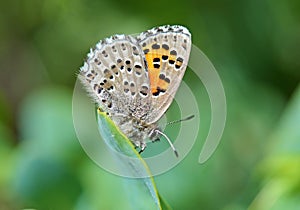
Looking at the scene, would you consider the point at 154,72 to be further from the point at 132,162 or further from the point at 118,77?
the point at 132,162

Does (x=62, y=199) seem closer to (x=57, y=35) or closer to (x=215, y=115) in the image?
(x=215, y=115)

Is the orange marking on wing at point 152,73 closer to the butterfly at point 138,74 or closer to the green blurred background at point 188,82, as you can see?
the butterfly at point 138,74

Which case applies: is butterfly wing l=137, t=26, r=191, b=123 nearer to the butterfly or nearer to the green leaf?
the butterfly

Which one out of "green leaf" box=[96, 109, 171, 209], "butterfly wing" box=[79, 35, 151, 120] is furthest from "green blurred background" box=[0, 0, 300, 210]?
"butterfly wing" box=[79, 35, 151, 120]

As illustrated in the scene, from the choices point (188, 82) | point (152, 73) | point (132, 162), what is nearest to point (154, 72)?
point (152, 73)

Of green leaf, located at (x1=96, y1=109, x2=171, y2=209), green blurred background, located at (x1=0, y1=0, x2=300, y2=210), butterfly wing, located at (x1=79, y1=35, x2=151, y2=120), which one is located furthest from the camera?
green blurred background, located at (x1=0, y1=0, x2=300, y2=210)

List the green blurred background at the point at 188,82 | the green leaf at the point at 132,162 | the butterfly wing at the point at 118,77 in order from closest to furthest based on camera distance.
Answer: the green leaf at the point at 132,162 < the butterfly wing at the point at 118,77 < the green blurred background at the point at 188,82

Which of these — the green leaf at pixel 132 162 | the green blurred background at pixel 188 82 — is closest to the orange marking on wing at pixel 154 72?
the green blurred background at pixel 188 82
